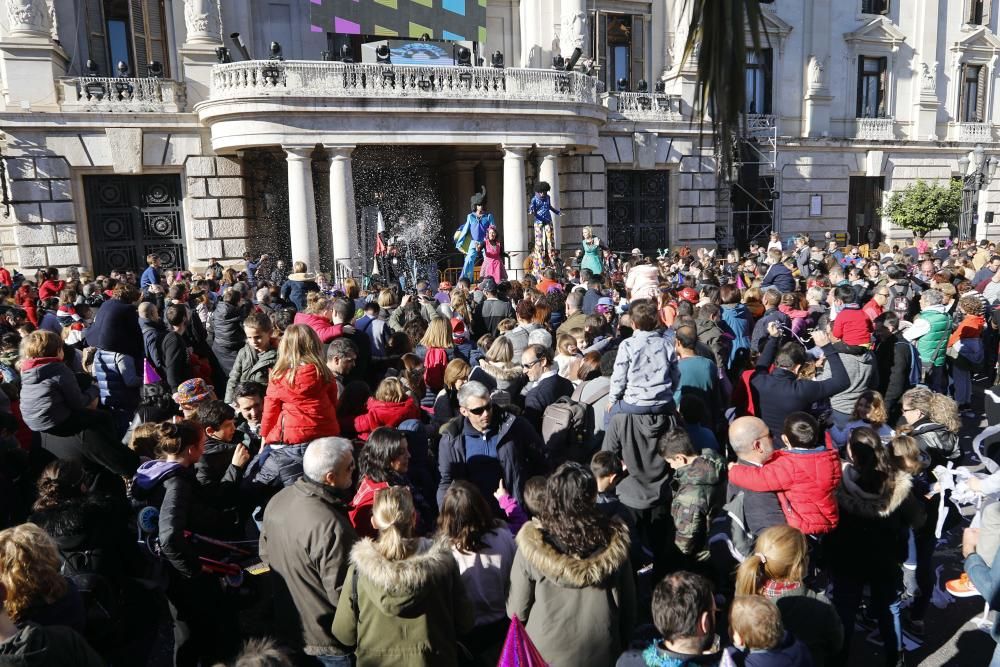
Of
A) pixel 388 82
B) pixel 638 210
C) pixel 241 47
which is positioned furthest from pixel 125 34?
pixel 638 210

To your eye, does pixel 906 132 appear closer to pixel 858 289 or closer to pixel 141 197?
pixel 858 289

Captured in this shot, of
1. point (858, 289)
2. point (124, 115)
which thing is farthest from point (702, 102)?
point (124, 115)

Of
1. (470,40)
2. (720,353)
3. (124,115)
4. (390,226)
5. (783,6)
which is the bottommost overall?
(720,353)

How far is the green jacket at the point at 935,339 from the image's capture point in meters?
7.95

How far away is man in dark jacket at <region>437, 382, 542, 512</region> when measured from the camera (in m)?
4.35

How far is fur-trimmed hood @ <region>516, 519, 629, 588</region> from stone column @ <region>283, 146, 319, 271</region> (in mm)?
15068

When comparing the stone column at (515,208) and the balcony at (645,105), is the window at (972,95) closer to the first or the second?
the balcony at (645,105)

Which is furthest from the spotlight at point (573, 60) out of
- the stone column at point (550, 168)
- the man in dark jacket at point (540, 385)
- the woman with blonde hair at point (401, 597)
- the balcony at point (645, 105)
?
the woman with blonde hair at point (401, 597)

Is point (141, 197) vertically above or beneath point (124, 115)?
beneath

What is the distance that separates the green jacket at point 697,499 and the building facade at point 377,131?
1099 centimetres

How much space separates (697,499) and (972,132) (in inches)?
1242

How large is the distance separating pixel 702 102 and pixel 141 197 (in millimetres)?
20105

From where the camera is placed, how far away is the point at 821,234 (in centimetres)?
2683

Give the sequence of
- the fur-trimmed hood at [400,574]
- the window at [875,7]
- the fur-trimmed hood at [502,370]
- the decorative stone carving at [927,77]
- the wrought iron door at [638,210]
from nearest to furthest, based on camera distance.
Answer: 1. the fur-trimmed hood at [400,574]
2. the fur-trimmed hood at [502,370]
3. the wrought iron door at [638,210]
4. the window at [875,7]
5. the decorative stone carving at [927,77]
